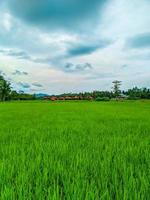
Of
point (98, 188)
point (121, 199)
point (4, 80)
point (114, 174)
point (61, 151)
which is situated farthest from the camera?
point (4, 80)

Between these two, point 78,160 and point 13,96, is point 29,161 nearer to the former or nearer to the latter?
point 78,160

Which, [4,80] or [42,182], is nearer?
[42,182]

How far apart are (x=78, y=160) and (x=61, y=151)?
687mm

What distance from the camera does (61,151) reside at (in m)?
3.14

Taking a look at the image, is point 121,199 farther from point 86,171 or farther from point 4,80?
point 4,80

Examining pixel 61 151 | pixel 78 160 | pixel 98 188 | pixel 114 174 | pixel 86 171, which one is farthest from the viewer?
pixel 61 151

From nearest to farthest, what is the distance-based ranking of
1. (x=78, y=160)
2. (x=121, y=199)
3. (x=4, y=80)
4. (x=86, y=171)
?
(x=121, y=199), (x=86, y=171), (x=78, y=160), (x=4, y=80)

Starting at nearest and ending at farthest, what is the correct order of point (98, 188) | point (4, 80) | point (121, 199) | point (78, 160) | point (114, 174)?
1. point (121, 199)
2. point (98, 188)
3. point (114, 174)
4. point (78, 160)
5. point (4, 80)

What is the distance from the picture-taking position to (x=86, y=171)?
86.7 inches

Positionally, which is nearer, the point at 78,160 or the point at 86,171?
the point at 86,171

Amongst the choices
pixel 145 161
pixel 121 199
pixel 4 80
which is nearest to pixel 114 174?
pixel 121 199

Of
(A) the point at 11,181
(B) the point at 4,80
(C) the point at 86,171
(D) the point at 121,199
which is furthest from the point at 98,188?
(B) the point at 4,80

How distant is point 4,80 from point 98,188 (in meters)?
69.3

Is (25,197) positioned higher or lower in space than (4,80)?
lower
